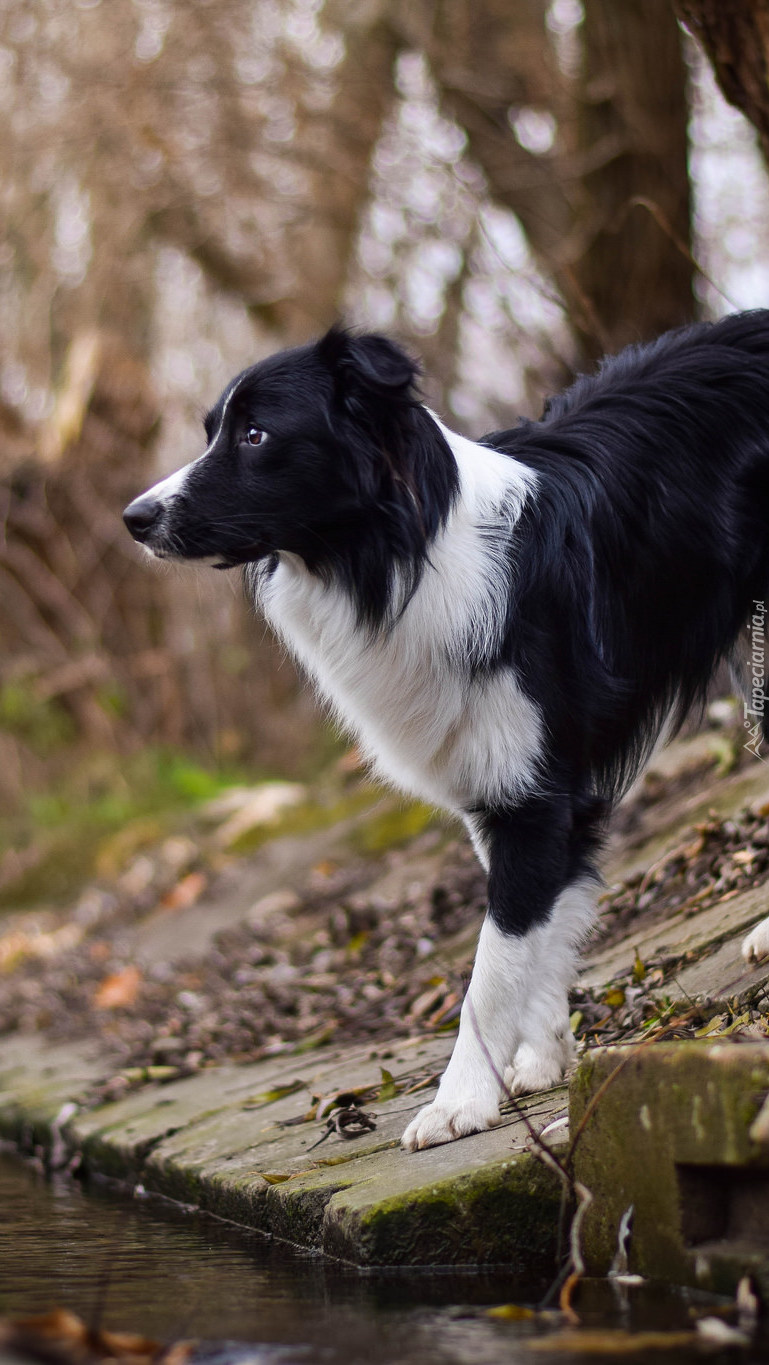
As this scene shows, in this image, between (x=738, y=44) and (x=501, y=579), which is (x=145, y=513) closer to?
(x=501, y=579)

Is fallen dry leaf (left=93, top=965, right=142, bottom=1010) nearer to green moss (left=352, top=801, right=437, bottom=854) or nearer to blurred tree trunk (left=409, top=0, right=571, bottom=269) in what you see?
green moss (left=352, top=801, right=437, bottom=854)

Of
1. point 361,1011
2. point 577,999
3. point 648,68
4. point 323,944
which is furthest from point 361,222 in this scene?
point 577,999

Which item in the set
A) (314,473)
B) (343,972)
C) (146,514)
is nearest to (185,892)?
(343,972)

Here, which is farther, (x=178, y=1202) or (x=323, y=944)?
(x=323, y=944)

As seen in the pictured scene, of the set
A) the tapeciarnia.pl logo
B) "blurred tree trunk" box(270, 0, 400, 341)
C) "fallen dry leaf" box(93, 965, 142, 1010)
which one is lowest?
"fallen dry leaf" box(93, 965, 142, 1010)

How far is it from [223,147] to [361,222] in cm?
132

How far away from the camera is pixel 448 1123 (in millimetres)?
3053

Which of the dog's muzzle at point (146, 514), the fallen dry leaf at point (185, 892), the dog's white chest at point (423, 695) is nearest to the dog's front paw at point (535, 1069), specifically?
the dog's white chest at point (423, 695)

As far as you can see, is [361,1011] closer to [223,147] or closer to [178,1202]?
[178,1202]

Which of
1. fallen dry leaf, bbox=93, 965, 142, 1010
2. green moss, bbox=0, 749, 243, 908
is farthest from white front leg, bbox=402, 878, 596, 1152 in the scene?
green moss, bbox=0, 749, 243, 908

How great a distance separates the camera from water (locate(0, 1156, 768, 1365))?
2.07 metres

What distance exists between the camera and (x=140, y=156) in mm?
10633

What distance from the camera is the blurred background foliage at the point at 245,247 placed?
7.29 meters

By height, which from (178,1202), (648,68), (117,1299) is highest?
(648,68)
